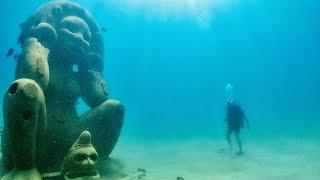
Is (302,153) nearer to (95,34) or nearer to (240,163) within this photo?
(240,163)

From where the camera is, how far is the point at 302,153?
1822 cm

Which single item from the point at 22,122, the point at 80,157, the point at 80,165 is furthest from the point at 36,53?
the point at 80,165

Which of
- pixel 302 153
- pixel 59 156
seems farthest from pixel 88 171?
Answer: pixel 302 153

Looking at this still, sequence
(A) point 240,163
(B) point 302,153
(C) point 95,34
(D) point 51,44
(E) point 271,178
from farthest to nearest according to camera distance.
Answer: (B) point 302,153 < (A) point 240,163 < (C) point 95,34 < (E) point 271,178 < (D) point 51,44

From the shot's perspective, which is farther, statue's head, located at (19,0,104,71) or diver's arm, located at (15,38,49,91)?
statue's head, located at (19,0,104,71)

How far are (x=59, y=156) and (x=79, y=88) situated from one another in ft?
7.64

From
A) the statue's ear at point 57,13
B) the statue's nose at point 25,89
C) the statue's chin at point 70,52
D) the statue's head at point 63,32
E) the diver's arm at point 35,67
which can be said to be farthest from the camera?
the statue's ear at point 57,13

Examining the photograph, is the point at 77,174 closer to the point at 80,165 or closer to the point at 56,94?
the point at 80,165

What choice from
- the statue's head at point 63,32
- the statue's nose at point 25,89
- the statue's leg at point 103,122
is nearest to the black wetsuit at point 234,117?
the statue's head at point 63,32

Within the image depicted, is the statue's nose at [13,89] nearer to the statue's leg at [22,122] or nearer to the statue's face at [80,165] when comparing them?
the statue's leg at [22,122]

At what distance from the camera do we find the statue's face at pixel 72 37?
10625mm

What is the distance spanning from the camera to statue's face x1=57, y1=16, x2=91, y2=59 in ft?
34.9

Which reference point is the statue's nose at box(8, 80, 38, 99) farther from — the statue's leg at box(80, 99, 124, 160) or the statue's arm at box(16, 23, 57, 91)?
the statue's leg at box(80, 99, 124, 160)

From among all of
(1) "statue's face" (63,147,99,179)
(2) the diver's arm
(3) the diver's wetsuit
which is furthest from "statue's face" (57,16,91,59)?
(3) the diver's wetsuit
